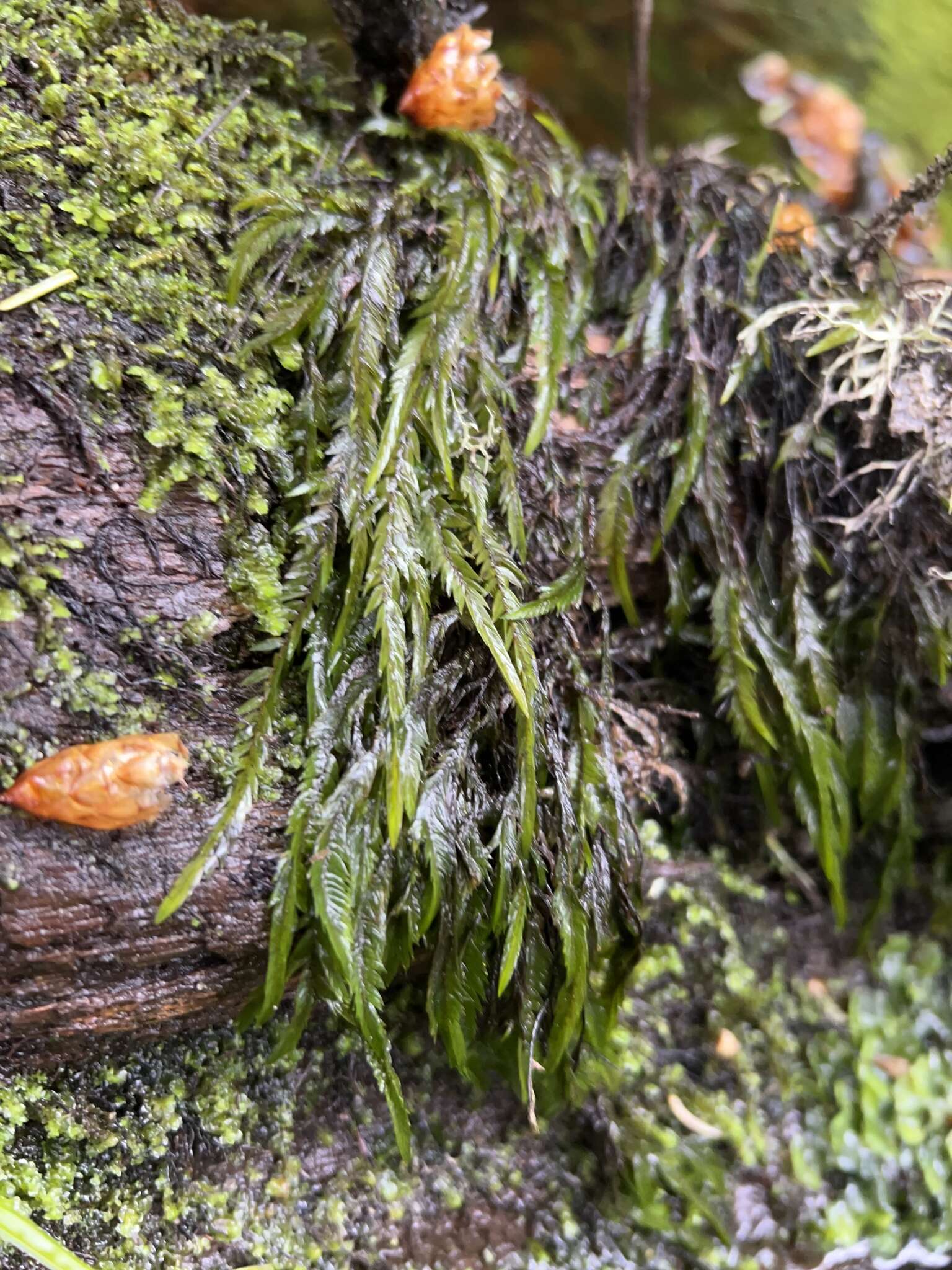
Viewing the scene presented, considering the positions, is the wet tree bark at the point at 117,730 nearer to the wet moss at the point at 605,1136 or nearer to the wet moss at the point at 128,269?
the wet moss at the point at 128,269

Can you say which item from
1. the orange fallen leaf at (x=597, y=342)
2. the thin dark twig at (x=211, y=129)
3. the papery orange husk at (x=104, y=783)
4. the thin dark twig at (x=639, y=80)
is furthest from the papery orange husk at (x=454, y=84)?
the papery orange husk at (x=104, y=783)

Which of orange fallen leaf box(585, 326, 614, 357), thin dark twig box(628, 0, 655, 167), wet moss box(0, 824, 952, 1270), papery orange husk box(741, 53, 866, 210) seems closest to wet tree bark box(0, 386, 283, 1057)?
wet moss box(0, 824, 952, 1270)

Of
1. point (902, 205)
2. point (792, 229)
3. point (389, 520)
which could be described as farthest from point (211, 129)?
point (902, 205)

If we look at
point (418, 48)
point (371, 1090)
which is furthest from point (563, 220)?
point (371, 1090)

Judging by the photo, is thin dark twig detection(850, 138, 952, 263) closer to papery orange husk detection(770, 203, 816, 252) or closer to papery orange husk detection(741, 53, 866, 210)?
papery orange husk detection(770, 203, 816, 252)

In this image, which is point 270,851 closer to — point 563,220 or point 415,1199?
point 415,1199

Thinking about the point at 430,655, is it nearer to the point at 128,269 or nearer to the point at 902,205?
the point at 128,269

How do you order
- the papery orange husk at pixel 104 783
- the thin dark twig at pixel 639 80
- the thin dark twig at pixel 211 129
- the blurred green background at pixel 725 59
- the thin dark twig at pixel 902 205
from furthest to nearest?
the blurred green background at pixel 725 59 → the thin dark twig at pixel 639 80 → the thin dark twig at pixel 902 205 → the thin dark twig at pixel 211 129 → the papery orange husk at pixel 104 783
